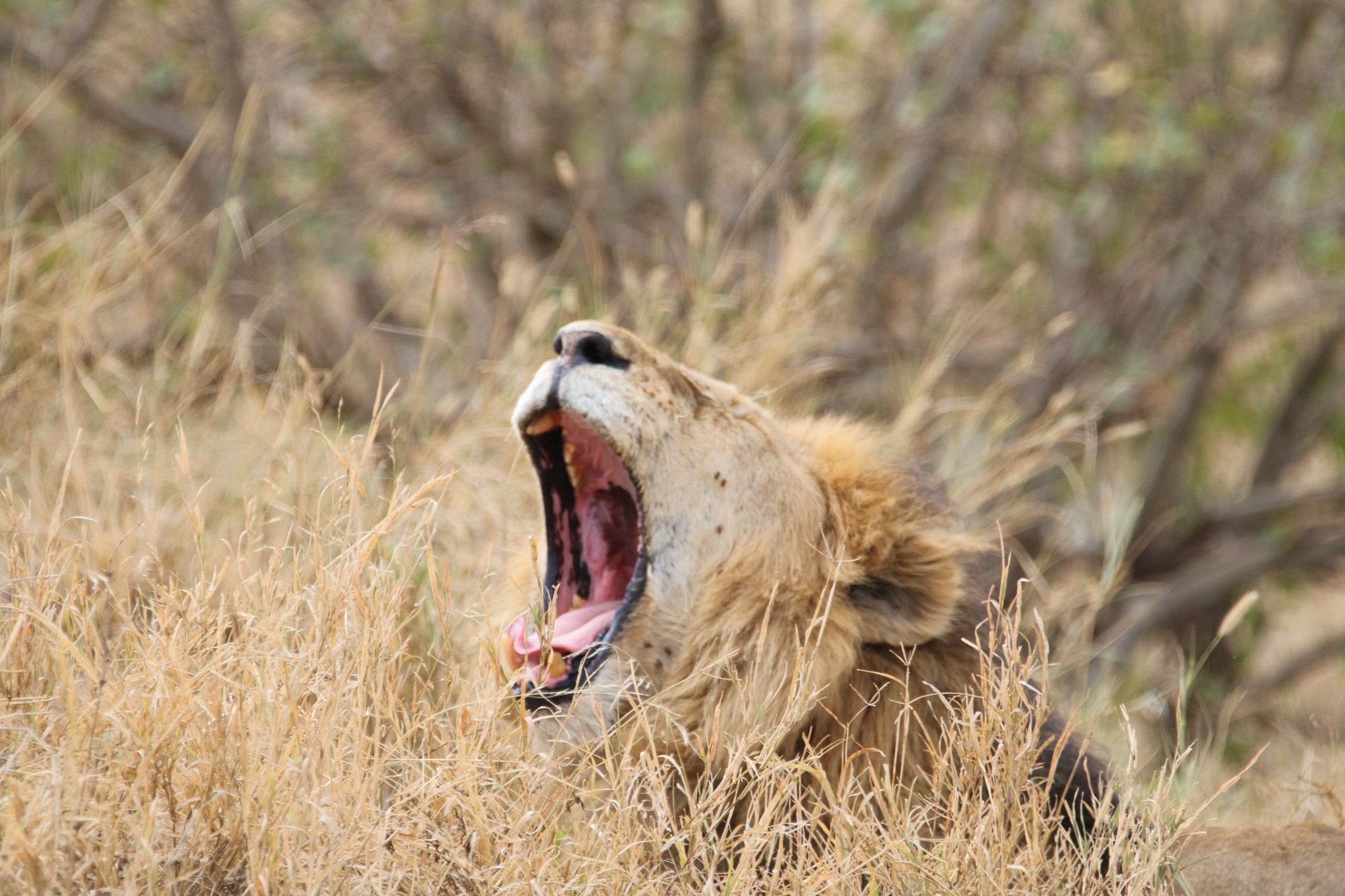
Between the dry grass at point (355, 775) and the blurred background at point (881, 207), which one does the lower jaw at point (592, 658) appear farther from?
the blurred background at point (881, 207)

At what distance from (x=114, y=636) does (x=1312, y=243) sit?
502 centimetres

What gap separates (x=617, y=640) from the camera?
9.18ft

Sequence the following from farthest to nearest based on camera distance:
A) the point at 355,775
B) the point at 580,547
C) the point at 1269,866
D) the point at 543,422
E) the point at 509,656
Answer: the point at 580,547 → the point at 543,422 → the point at 509,656 → the point at 1269,866 → the point at 355,775

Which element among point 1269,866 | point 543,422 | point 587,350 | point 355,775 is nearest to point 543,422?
point 543,422

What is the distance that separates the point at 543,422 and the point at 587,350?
20 centimetres

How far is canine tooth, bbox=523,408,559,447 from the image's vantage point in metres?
2.93

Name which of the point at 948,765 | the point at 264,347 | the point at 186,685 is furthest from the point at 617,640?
the point at 264,347

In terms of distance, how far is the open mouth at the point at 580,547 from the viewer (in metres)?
2.78

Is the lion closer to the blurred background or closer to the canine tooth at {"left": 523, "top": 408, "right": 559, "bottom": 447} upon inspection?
the canine tooth at {"left": 523, "top": 408, "right": 559, "bottom": 447}

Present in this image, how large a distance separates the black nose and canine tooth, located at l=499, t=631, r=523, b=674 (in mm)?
599

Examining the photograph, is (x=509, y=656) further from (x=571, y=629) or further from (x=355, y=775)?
(x=355, y=775)

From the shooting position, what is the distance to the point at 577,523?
319cm

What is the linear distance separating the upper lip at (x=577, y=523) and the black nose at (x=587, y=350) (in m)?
0.12

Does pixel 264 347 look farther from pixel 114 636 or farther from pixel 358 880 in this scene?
pixel 358 880
